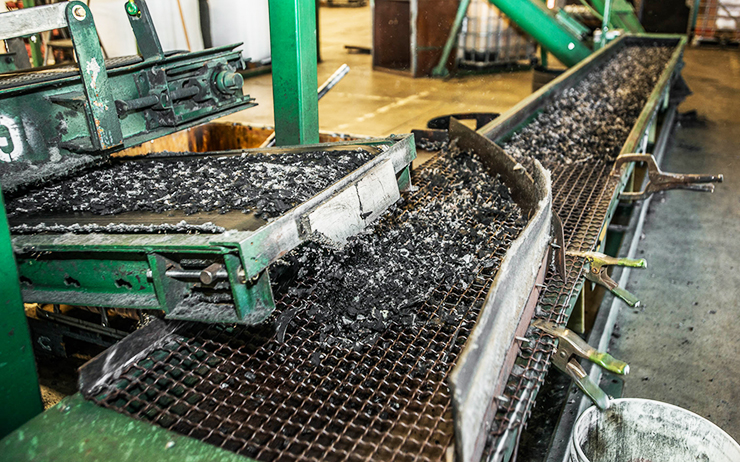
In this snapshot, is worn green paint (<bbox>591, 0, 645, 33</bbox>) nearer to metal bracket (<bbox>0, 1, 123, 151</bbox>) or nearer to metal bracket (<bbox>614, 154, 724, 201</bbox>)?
metal bracket (<bbox>614, 154, 724, 201</bbox>)

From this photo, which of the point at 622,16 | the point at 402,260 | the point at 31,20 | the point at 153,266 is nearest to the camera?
the point at 153,266

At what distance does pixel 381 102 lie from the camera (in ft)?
21.6

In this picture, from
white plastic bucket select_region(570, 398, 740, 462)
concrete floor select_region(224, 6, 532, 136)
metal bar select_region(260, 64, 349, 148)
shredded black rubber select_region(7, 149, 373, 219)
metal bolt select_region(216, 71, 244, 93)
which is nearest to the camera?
shredded black rubber select_region(7, 149, 373, 219)

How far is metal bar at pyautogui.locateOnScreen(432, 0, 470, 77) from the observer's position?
296 inches

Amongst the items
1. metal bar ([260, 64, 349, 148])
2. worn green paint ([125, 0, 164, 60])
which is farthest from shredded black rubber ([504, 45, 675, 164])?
worn green paint ([125, 0, 164, 60])

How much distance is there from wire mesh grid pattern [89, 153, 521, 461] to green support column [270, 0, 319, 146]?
117 cm

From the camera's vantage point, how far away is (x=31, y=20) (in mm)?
1333

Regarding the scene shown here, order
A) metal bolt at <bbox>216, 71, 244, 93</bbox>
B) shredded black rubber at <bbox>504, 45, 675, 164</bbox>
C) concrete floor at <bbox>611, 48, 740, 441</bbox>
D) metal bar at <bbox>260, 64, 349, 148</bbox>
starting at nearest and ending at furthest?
metal bolt at <bbox>216, 71, 244, 93</bbox>, concrete floor at <bbox>611, 48, 740, 441</bbox>, shredded black rubber at <bbox>504, 45, 675, 164</bbox>, metal bar at <bbox>260, 64, 349, 148</bbox>

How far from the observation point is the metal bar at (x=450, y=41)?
751 cm

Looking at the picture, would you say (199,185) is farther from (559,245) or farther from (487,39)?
(487,39)

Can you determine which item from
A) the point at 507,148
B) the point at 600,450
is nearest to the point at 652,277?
the point at 507,148

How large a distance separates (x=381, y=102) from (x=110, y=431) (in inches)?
231

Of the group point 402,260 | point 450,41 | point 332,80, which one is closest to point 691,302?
point 402,260

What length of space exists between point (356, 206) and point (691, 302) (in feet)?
7.92
